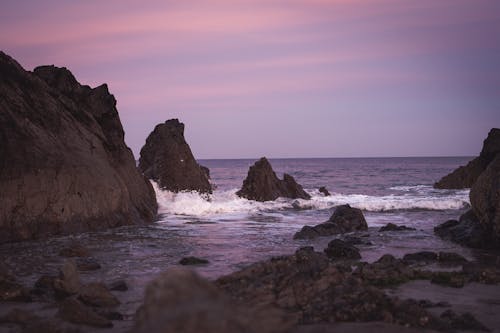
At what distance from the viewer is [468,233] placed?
54.6ft

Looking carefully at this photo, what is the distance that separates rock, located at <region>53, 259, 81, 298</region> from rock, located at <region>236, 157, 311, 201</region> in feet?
83.5

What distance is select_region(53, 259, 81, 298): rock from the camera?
28.7 feet

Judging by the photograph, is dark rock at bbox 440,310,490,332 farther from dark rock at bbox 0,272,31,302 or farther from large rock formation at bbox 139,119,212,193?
large rock formation at bbox 139,119,212,193

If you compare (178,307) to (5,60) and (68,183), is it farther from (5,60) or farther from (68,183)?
(5,60)

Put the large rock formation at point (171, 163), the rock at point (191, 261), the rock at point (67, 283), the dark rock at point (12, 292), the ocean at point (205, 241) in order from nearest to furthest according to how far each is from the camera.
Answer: the dark rock at point (12, 292), the rock at point (67, 283), the ocean at point (205, 241), the rock at point (191, 261), the large rock formation at point (171, 163)

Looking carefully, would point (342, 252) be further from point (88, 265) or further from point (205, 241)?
point (88, 265)

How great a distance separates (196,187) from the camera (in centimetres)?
3309

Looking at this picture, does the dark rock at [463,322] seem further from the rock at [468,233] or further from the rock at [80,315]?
the rock at [468,233]

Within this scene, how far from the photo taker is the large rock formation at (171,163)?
1275 inches

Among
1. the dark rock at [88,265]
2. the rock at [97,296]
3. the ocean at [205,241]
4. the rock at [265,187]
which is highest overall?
the rock at [265,187]

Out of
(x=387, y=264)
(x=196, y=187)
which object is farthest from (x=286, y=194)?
(x=387, y=264)

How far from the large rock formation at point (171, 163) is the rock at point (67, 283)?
74.5 feet

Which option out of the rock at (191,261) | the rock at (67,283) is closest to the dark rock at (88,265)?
the rock at (191,261)

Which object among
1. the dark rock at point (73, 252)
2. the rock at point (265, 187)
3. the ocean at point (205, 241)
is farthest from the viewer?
the rock at point (265, 187)
